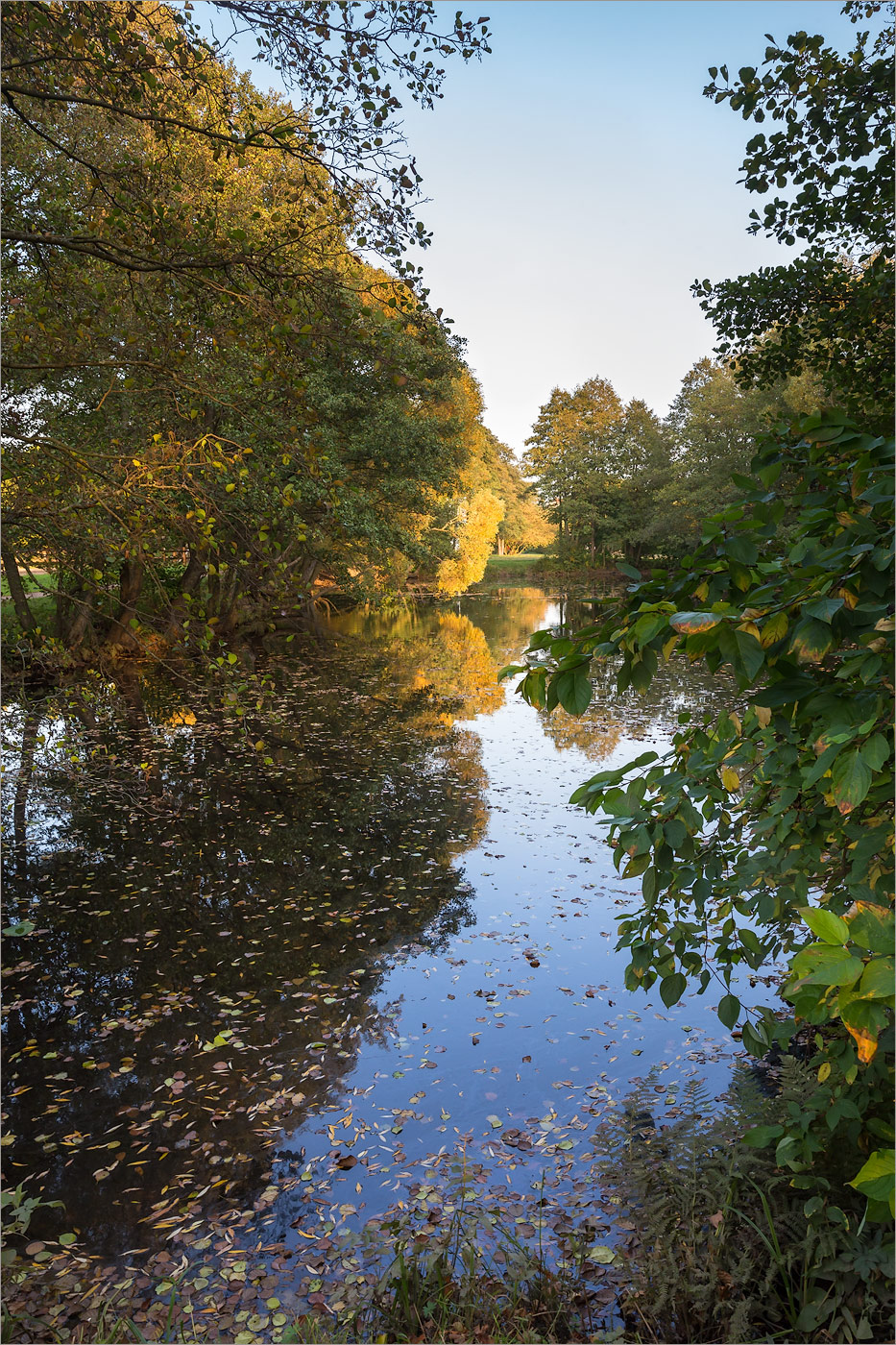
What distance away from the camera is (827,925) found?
144 cm

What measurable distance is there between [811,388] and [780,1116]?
28210 millimetres

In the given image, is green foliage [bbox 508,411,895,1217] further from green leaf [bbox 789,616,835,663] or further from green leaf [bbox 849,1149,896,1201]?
green leaf [bbox 849,1149,896,1201]

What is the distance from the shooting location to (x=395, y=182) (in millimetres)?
4852

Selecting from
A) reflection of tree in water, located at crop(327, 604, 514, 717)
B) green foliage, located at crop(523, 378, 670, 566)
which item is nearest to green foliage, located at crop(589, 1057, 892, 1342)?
reflection of tree in water, located at crop(327, 604, 514, 717)

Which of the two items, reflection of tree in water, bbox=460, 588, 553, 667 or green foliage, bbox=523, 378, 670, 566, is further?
green foliage, bbox=523, 378, 670, 566

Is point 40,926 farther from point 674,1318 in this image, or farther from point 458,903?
point 674,1318

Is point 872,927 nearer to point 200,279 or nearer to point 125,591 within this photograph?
point 200,279

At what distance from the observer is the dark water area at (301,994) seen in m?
4.28

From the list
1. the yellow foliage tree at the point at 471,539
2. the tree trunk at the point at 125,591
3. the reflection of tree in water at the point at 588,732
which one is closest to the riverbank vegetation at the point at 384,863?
the reflection of tree in water at the point at 588,732

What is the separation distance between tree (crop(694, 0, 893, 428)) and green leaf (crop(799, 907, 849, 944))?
482 centimetres

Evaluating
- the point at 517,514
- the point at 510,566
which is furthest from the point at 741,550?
the point at 517,514

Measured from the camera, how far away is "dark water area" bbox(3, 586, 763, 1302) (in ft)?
14.0

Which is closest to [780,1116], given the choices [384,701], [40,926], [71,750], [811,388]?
[71,750]

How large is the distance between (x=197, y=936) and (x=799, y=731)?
19.3ft
